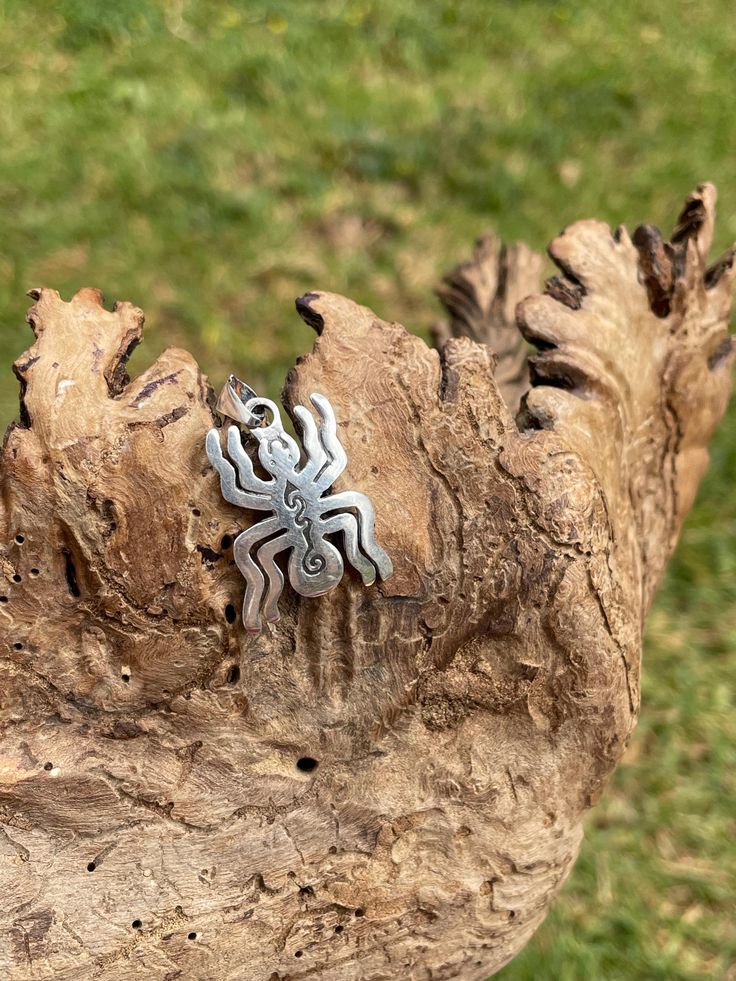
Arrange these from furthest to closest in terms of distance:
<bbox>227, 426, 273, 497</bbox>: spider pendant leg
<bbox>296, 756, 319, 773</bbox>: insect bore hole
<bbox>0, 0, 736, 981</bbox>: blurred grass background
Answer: <bbox>0, 0, 736, 981</bbox>: blurred grass background → <bbox>296, 756, 319, 773</bbox>: insect bore hole → <bbox>227, 426, 273, 497</bbox>: spider pendant leg

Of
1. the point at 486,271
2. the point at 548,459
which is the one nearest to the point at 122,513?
the point at 548,459

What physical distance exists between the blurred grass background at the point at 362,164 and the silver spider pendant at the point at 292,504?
6.44 feet

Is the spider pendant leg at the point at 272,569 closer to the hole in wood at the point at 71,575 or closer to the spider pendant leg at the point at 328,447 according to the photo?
the spider pendant leg at the point at 328,447

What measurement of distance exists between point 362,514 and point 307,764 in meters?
0.51

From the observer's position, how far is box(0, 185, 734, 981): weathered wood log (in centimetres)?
154

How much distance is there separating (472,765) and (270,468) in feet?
2.30

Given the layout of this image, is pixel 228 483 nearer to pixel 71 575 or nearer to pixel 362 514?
pixel 362 514

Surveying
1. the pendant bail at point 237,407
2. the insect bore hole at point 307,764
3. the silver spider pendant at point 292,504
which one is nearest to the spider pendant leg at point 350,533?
the silver spider pendant at point 292,504

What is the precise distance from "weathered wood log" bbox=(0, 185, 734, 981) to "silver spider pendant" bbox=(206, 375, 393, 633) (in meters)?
0.05

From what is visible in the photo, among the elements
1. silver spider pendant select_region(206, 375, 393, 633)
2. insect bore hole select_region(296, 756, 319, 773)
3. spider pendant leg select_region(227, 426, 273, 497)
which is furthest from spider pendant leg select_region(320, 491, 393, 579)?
insect bore hole select_region(296, 756, 319, 773)

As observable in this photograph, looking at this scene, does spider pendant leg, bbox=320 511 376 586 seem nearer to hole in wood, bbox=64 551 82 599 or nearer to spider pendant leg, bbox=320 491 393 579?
spider pendant leg, bbox=320 491 393 579

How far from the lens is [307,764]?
1.68 metres

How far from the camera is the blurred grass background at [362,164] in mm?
3442

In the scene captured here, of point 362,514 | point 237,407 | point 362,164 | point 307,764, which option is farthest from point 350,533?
point 362,164
